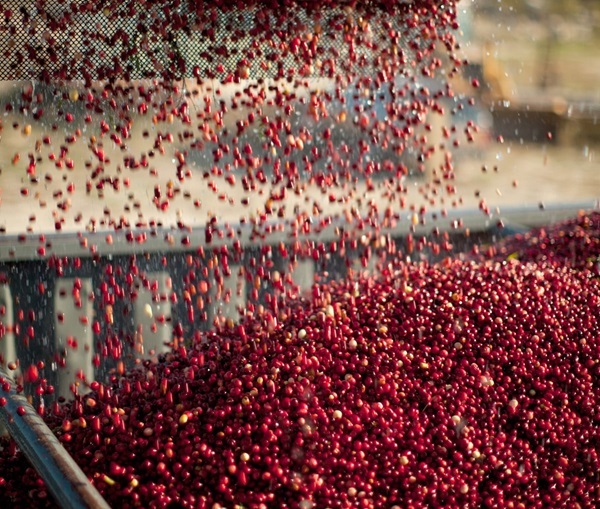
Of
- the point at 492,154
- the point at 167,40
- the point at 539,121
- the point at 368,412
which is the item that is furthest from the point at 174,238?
the point at 492,154

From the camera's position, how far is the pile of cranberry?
136 cm

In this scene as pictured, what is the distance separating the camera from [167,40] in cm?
172

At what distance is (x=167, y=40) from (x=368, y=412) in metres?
0.97

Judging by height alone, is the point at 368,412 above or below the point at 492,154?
below

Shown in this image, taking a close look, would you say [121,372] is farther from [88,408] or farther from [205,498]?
[205,498]

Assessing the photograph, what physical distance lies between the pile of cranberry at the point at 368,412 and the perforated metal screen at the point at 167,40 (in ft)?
2.10

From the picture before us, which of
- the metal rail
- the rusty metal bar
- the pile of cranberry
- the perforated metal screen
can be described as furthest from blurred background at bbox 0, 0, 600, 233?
the rusty metal bar

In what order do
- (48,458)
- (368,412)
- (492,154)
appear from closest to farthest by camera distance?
1. (48,458)
2. (368,412)
3. (492,154)

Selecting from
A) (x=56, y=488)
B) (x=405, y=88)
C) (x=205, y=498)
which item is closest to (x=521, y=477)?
(x=205, y=498)

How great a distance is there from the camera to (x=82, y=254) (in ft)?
6.74

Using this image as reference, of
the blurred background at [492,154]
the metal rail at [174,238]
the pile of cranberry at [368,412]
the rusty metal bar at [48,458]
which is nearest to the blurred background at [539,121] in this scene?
the blurred background at [492,154]

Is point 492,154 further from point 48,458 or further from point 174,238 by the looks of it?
point 48,458

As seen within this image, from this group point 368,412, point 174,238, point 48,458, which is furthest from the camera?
point 174,238

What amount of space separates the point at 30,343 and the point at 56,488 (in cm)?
98
